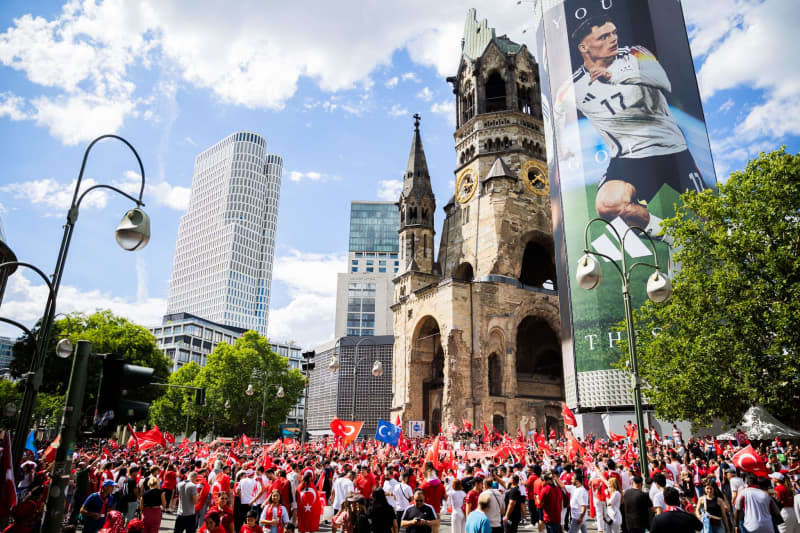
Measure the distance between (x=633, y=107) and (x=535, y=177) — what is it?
12.0 meters

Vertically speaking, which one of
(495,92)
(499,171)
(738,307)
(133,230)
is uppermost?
(495,92)

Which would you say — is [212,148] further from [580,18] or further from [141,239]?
[141,239]

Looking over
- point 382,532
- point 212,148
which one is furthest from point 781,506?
point 212,148

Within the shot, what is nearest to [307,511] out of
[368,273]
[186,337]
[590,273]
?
[590,273]

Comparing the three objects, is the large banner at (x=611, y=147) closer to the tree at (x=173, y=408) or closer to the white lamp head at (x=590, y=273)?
the white lamp head at (x=590, y=273)

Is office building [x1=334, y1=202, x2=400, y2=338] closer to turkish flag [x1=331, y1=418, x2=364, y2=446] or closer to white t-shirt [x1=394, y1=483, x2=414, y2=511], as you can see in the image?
turkish flag [x1=331, y1=418, x2=364, y2=446]

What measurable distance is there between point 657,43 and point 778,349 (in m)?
23.9

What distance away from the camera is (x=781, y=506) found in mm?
9297

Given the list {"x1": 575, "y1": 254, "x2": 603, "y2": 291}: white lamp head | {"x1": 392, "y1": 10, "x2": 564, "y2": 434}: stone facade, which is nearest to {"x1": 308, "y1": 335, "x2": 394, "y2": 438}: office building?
{"x1": 392, "y1": 10, "x2": 564, "y2": 434}: stone facade

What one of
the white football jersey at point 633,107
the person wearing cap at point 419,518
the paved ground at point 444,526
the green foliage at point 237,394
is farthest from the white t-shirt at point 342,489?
the green foliage at point 237,394

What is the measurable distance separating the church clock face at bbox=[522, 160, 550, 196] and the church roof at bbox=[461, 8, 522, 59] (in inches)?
467

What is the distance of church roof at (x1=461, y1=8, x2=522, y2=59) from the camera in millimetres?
48969

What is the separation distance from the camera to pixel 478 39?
49875 mm

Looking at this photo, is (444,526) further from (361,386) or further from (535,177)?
(361,386)
